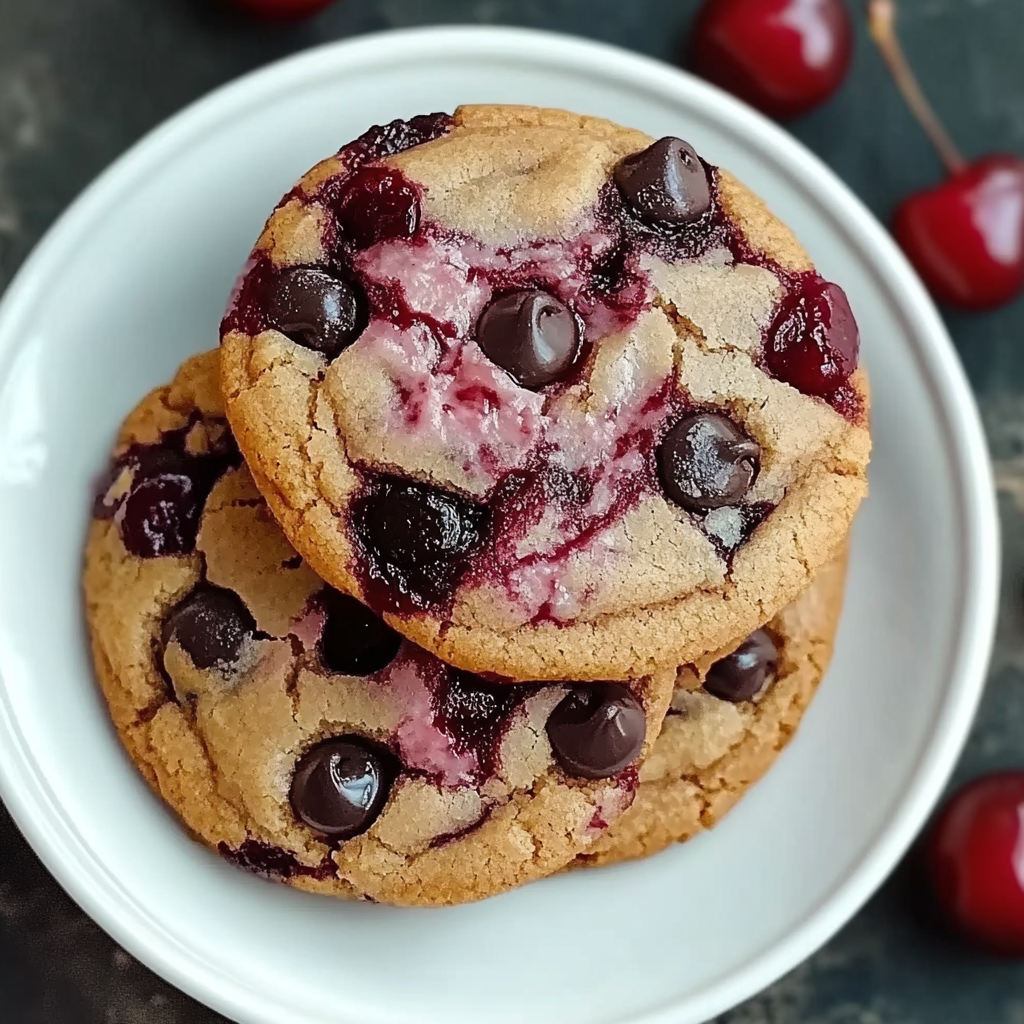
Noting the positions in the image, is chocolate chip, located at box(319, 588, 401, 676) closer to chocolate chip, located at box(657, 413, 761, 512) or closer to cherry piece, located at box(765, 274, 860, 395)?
chocolate chip, located at box(657, 413, 761, 512)

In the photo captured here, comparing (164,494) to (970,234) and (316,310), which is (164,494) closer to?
(316,310)

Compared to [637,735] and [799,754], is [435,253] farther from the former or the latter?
[799,754]

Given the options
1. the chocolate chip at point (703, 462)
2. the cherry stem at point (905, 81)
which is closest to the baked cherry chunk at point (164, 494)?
the chocolate chip at point (703, 462)

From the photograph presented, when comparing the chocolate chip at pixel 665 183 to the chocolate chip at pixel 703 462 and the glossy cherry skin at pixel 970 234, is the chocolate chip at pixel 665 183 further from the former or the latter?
the glossy cherry skin at pixel 970 234

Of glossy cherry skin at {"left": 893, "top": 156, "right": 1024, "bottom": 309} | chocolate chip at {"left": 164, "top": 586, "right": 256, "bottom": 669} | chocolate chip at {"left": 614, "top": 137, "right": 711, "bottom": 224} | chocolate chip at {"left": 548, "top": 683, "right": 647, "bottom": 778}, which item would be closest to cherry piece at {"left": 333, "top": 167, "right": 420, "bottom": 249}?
chocolate chip at {"left": 614, "top": 137, "right": 711, "bottom": 224}

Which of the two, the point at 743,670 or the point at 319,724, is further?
the point at 743,670

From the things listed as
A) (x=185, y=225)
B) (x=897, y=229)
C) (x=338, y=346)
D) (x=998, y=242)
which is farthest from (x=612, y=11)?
(x=338, y=346)

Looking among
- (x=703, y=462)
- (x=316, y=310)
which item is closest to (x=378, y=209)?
(x=316, y=310)
